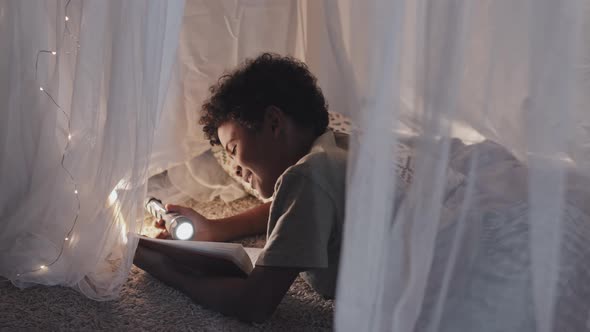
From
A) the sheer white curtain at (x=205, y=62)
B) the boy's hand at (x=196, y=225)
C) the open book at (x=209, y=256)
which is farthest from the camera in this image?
the sheer white curtain at (x=205, y=62)

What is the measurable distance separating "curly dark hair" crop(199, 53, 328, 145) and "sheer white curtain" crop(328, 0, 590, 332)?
0.40 meters

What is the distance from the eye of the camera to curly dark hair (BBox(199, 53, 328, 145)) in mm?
1464

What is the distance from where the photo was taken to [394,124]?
98 centimetres

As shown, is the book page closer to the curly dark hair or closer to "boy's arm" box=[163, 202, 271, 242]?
"boy's arm" box=[163, 202, 271, 242]

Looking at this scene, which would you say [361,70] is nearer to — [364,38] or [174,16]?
[364,38]

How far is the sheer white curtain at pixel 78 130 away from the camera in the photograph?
3.95 ft

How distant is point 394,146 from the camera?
3.21ft

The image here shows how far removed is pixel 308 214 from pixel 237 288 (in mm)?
192

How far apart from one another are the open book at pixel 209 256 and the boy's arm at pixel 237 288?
23 mm

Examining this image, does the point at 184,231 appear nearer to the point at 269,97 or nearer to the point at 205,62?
the point at 269,97

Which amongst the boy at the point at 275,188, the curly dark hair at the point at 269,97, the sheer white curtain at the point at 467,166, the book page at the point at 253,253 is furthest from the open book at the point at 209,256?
the sheer white curtain at the point at 467,166

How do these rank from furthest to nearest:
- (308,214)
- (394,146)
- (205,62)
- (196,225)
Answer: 1. (205,62)
2. (196,225)
3. (308,214)
4. (394,146)

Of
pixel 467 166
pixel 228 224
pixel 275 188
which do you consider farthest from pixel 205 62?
pixel 467 166

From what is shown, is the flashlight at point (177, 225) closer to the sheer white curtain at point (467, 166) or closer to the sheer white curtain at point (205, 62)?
the sheer white curtain at point (205, 62)
